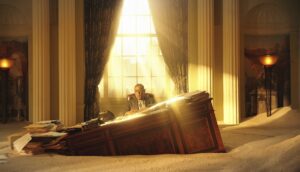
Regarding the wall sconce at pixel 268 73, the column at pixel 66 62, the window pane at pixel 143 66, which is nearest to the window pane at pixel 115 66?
the window pane at pixel 143 66

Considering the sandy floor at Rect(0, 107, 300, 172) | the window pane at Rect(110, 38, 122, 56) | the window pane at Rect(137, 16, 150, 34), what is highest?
the window pane at Rect(137, 16, 150, 34)

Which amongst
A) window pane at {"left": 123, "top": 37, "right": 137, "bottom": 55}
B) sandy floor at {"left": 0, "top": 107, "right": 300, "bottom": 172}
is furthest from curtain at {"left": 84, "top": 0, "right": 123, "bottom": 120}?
sandy floor at {"left": 0, "top": 107, "right": 300, "bottom": 172}

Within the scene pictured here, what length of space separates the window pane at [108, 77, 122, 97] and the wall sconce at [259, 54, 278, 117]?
11.5 ft

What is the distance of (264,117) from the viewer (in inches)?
372

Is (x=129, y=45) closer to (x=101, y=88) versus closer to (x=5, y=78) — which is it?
(x=101, y=88)

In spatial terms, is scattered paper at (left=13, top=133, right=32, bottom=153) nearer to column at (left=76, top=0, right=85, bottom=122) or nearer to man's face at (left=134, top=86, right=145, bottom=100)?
man's face at (left=134, top=86, right=145, bottom=100)

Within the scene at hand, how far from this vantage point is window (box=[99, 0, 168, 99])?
10.1 metres

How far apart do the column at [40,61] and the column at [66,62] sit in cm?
32

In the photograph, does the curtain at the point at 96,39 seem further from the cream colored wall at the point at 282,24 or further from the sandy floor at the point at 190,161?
the sandy floor at the point at 190,161

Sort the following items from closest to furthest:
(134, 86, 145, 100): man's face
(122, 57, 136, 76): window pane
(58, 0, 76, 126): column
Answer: (134, 86, 145, 100): man's face < (58, 0, 76, 126): column < (122, 57, 136, 76): window pane

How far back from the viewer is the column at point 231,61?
362 inches

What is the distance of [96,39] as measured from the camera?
954cm

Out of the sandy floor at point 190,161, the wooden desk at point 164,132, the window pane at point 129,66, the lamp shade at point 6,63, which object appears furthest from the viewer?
the window pane at point 129,66

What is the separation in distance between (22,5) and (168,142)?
6371mm
